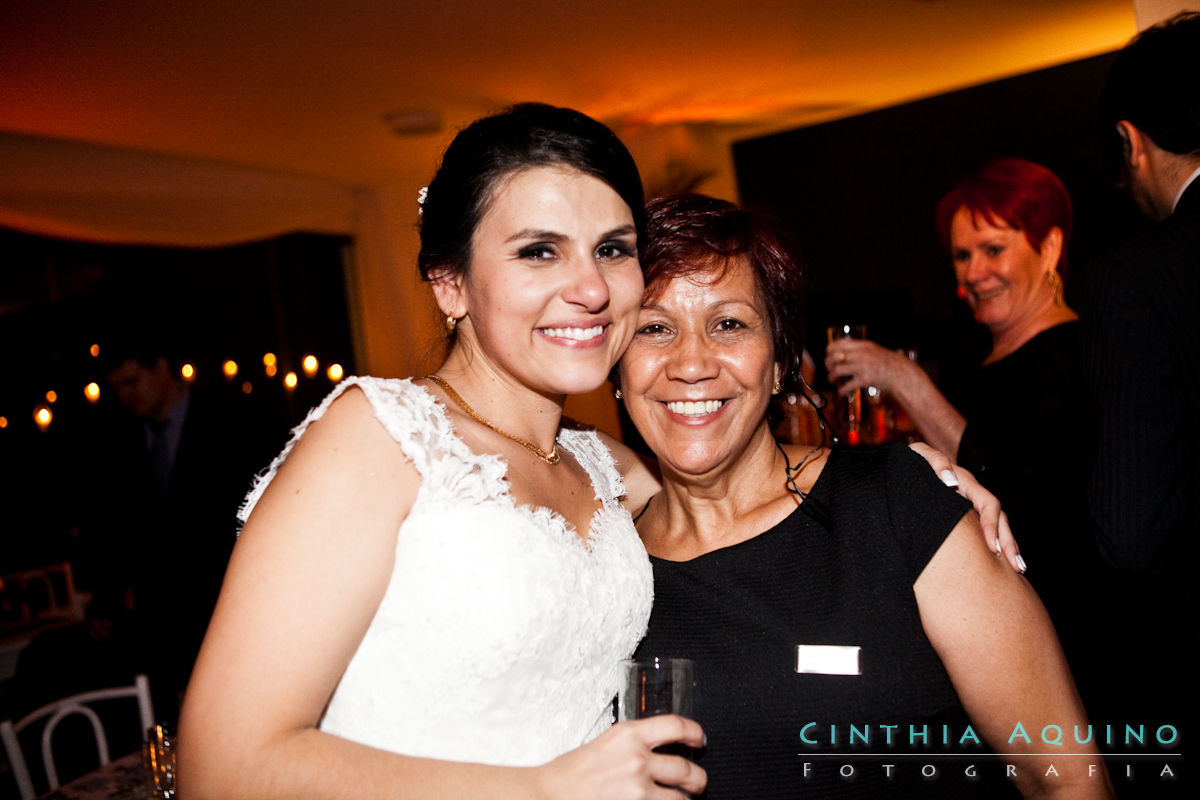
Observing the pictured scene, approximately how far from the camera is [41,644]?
16.4ft

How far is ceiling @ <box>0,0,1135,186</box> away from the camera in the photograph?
4.53m

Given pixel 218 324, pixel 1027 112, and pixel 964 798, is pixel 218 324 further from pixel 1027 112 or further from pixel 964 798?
pixel 964 798

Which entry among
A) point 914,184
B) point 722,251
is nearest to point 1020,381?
point 722,251

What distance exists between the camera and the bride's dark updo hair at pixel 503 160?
1.65 m

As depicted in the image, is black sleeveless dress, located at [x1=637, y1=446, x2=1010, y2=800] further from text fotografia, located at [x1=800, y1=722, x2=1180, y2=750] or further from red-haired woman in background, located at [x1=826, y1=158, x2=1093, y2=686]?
red-haired woman in background, located at [x1=826, y1=158, x2=1093, y2=686]

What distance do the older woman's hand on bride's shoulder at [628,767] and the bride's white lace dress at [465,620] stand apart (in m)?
0.23

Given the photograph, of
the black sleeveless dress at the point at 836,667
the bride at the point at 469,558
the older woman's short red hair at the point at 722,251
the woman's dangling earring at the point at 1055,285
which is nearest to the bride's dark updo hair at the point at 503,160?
the bride at the point at 469,558

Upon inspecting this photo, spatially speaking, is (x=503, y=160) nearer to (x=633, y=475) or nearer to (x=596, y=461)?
(x=596, y=461)

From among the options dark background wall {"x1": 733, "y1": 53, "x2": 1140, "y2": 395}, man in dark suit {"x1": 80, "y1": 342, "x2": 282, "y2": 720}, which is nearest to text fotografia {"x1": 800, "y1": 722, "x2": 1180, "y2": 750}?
man in dark suit {"x1": 80, "y1": 342, "x2": 282, "y2": 720}

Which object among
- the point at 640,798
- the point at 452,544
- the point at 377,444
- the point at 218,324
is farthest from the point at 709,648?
the point at 218,324

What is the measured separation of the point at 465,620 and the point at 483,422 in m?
0.43

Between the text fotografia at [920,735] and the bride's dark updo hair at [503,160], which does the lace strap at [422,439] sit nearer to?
the bride's dark updo hair at [503,160]

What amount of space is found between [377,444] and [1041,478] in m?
2.36

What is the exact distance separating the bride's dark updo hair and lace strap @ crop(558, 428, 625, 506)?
57cm
